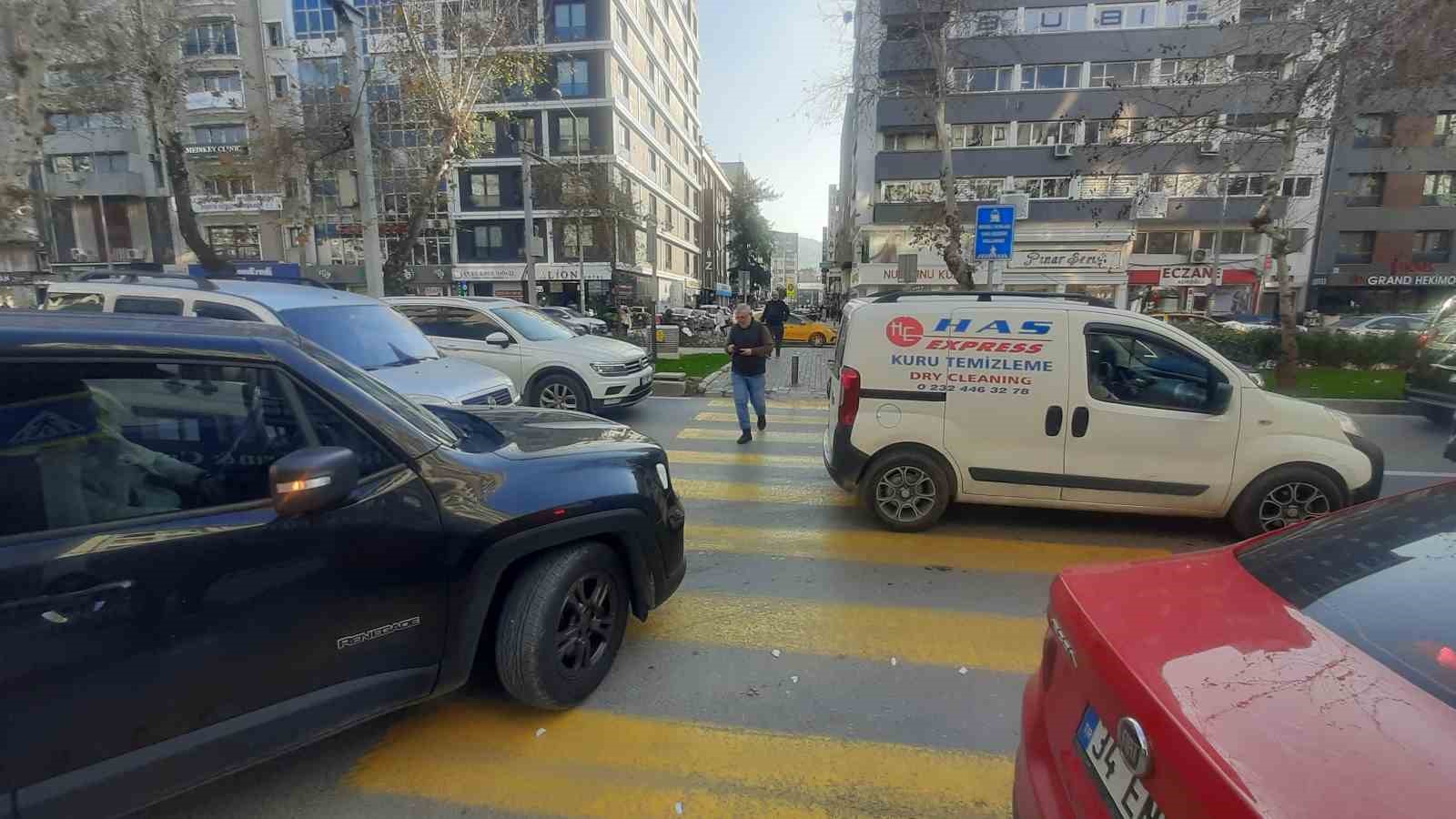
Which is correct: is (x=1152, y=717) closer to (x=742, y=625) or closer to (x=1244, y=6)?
(x=742, y=625)

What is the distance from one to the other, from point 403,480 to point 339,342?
14.1ft

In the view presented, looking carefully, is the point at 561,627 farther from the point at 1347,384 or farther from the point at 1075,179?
the point at 1075,179

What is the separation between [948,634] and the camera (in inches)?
138

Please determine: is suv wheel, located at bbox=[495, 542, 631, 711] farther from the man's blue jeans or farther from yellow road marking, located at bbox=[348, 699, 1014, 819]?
the man's blue jeans

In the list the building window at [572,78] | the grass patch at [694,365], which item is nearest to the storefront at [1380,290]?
the grass patch at [694,365]

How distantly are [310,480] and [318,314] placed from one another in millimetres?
4781

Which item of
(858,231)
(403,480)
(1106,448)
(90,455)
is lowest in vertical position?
(1106,448)

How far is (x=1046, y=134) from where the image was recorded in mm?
32719

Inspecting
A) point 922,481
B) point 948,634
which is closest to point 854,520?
point 922,481

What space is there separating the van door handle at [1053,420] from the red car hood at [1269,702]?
3132 mm

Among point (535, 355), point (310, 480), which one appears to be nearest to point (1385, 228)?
point (535, 355)

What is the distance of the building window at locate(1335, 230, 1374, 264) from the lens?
35.5 meters

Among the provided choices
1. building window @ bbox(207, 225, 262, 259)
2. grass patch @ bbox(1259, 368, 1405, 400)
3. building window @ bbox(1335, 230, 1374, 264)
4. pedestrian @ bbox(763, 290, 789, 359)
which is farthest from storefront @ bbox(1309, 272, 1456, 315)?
building window @ bbox(207, 225, 262, 259)

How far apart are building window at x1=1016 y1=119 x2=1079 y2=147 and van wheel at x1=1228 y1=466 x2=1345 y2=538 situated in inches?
1329
